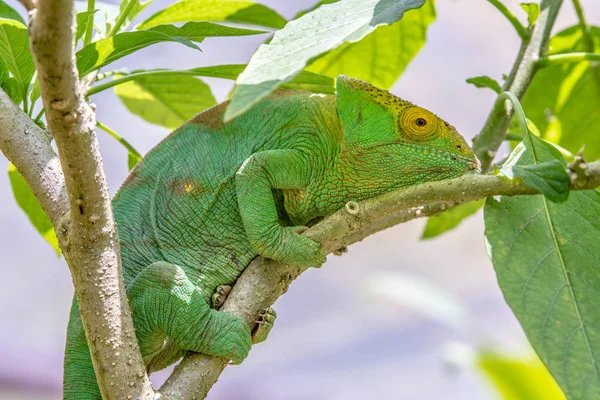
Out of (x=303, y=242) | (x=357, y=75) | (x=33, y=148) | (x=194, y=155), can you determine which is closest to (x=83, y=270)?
(x=33, y=148)

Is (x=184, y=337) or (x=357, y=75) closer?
(x=184, y=337)

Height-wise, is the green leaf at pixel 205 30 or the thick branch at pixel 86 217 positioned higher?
the green leaf at pixel 205 30

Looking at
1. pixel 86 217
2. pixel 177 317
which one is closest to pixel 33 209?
pixel 177 317

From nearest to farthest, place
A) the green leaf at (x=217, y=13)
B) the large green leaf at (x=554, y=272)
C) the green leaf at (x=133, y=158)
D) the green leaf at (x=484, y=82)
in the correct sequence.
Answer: the large green leaf at (x=554, y=272)
the green leaf at (x=484, y=82)
the green leaf at (x=217, y=13)
the green leaf at (x=133, y=158)

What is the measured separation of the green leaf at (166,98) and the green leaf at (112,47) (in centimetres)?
54

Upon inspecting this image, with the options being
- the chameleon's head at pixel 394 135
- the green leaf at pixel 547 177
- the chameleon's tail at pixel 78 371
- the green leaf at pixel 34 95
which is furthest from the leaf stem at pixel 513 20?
the chameleon's tail at pixel 78 371

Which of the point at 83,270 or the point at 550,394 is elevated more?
the point at 83,270

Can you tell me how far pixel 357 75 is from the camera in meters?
2.02

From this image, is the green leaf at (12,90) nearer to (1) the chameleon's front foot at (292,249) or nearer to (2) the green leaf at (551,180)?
(1) the chameleon's front foot at (292,249)

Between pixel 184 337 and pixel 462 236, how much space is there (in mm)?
4788

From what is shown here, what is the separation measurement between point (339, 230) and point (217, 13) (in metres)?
0.73

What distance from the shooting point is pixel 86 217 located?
1.07m

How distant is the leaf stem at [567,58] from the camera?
1.53 metres

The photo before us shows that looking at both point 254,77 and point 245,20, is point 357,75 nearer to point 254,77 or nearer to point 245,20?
point 245,20
